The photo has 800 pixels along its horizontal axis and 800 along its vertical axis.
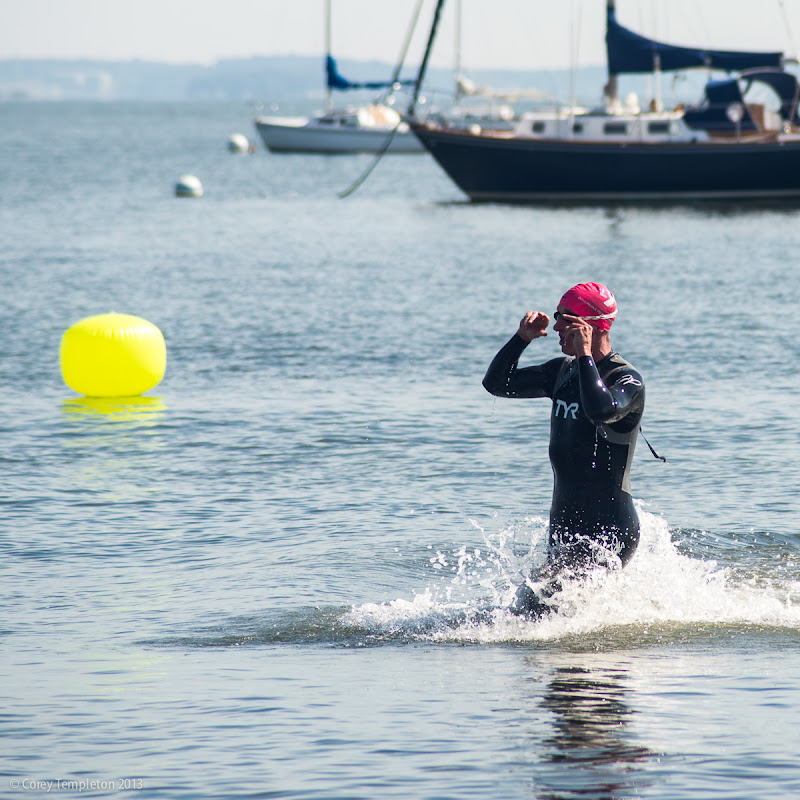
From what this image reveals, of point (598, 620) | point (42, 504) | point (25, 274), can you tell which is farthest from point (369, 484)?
point (25, 274)

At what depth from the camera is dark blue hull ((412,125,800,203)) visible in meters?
45.0

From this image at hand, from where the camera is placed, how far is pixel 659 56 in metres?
47.6

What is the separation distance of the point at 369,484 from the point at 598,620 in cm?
449

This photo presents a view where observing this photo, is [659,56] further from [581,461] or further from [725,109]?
[581,461]

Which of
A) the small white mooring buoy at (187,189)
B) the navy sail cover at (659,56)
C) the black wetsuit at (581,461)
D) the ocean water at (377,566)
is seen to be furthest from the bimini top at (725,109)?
the black wetsuit at (581,461)

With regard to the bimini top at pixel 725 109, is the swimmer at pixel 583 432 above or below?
below

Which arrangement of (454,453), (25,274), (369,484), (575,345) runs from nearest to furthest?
(575,345) → (369,484) → (454,453) → (25,274)

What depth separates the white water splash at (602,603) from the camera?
7527mm

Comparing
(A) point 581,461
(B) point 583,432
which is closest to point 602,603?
(A) point 581,461

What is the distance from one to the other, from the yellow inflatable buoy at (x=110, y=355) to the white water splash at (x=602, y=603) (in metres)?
7.09

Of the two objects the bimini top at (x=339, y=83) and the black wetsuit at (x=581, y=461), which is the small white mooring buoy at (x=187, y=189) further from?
the black wetsuit at (x=581, y=461)

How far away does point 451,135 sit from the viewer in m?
46.6

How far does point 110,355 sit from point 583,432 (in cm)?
968

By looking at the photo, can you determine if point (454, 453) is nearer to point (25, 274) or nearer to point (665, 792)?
point (665, 792)
